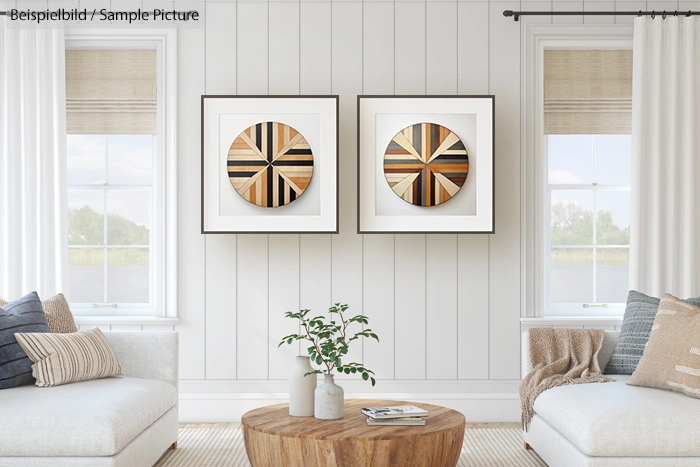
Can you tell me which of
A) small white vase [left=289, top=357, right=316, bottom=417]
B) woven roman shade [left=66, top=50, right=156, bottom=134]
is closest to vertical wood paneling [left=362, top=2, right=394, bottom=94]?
woven roman shade [left=66, top=50, right=156, bottom=134]

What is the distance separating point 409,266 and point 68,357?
77.2 inches

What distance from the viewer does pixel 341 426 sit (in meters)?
2.66

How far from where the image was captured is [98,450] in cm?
255

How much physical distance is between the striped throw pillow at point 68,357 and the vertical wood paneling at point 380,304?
1501 mm

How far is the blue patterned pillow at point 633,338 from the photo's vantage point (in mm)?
3369

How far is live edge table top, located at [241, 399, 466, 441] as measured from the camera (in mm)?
2545

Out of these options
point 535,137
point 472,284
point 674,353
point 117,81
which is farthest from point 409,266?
point 117,81

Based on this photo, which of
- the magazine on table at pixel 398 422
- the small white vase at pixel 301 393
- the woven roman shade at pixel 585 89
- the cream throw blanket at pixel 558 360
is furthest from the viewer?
the woven roman shade at pixel 585 89

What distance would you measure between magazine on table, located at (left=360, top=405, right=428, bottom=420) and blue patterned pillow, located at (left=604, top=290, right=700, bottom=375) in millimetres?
1167

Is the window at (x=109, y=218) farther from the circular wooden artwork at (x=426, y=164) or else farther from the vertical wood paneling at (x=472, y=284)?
the vertical wood paneling at (x=472, y=284)

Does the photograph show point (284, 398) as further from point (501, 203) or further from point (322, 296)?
point (501, 203)

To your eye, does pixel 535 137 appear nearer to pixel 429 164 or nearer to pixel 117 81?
pixel 429 164

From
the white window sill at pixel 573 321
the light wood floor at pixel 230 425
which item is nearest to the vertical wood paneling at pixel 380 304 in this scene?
the light wood floor at pixel 230 425

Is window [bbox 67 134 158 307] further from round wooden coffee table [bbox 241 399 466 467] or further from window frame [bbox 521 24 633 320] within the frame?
window frame [bbox 521 24 633 320]
